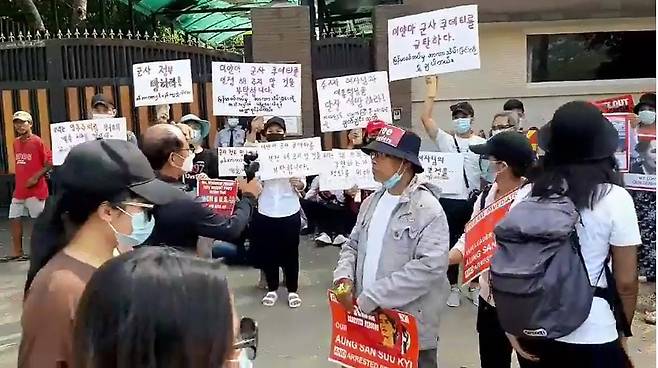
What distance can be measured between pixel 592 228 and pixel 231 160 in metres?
4.47

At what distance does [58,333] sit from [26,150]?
23.2 feet

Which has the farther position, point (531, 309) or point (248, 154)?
point (248, 154)

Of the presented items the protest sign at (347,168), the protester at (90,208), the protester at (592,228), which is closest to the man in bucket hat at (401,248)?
the protester at (592,228)

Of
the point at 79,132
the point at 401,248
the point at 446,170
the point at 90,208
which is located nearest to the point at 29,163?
the point at 79,132

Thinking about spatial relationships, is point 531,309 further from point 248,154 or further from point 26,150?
point 26,150

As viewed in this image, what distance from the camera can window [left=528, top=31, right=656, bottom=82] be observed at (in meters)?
10.8

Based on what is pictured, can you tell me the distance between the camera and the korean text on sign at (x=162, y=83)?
7.73 metres

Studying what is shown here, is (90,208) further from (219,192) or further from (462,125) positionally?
(462,125)

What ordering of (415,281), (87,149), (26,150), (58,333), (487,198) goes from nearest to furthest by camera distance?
(58,333) < (87,149) < (415,281) < (487,198) < (26,150)

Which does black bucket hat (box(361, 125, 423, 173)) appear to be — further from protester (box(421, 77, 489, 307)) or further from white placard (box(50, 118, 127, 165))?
white placard (box(50, 118, 127, 165))

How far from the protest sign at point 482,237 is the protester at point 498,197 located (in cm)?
6

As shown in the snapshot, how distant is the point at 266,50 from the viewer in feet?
33.6

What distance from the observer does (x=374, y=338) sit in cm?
394

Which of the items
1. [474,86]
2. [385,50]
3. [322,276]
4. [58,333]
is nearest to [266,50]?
[385,50]
